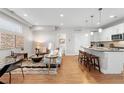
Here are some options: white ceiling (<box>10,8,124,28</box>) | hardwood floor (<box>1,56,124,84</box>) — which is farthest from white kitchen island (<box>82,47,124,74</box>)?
white ceiling (<box>10,8,124,28</box>)

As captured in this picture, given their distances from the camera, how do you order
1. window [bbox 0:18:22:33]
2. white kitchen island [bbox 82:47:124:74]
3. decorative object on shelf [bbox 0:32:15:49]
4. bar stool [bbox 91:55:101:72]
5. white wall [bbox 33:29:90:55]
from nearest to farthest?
1. white kitchen island [bbox 82:47:124:74]
2. bar stool [bbox 91:55:101:72]
3. decorative object on shelf [bbox 0:32:15:49]
4. window [bbox 0:18:22:33]
5. white wall [bbox 33:29:90:55]

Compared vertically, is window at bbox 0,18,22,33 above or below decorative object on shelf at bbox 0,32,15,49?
above

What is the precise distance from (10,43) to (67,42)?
6.71m

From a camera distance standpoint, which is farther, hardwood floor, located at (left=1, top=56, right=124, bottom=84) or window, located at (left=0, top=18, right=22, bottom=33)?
window, located at (left=0, top=18, right=22, bottom=33)

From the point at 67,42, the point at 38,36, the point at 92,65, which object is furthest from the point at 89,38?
the point at 92,65

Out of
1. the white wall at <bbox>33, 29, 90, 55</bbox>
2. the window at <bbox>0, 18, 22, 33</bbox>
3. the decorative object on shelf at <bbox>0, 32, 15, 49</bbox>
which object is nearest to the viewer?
the decorative object on shelf at <bbox>0, 32, 15, 49</bbox>

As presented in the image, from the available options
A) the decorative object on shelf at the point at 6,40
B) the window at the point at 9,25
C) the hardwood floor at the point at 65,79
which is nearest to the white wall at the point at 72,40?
the window at the point at 9,25

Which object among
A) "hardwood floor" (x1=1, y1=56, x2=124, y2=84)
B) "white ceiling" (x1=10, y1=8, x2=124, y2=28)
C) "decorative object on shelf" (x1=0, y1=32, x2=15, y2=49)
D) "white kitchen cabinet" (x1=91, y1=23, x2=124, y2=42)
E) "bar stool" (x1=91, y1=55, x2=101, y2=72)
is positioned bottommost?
"hardwood floor" (x1=1, y1=56, x2=124, y2=84)

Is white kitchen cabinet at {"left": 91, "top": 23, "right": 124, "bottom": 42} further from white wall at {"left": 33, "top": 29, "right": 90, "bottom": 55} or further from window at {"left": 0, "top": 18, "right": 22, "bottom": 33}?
window at {"left": 0, "top": 18, "right": 22, "bottom": 33}

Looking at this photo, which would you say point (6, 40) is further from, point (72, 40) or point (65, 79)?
point (72, 40)

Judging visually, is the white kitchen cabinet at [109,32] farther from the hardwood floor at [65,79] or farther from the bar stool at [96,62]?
the hardwood floor at [65,79]

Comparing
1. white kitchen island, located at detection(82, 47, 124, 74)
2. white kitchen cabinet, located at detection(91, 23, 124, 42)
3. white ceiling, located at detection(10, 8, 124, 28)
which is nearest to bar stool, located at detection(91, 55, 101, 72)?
white kitchen island, located at detection(82, 47, 124, 74)
